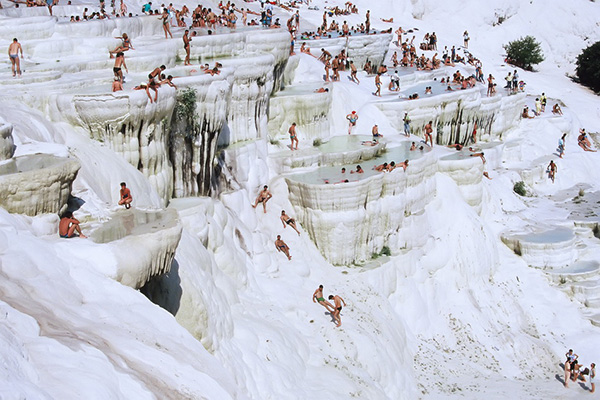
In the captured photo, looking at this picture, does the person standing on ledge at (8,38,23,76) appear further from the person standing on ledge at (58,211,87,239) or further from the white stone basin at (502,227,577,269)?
the white stone basin at (502,227,577,269)

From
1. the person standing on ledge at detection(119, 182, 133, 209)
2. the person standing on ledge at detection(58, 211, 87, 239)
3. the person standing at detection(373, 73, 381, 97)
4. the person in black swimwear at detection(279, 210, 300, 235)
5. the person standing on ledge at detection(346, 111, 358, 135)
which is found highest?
the person standing on ledge at detection(58, 211, 87, 239)

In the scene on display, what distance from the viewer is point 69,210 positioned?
997 centimetres

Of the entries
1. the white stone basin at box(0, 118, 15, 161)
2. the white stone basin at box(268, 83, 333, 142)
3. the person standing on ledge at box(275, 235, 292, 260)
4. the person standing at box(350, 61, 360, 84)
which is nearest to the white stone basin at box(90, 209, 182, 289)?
the white stone basin at box(0, 118, 15, 161)

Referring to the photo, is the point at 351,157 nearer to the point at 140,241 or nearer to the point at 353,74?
the point at 353,74

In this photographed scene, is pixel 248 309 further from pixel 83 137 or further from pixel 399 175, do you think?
pixel 399 175

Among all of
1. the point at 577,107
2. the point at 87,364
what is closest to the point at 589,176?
the point at 577,107

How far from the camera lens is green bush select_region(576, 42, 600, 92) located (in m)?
38.6

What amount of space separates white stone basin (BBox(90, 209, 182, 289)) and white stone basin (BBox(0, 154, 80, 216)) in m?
0.65

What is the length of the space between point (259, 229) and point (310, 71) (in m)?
7.59

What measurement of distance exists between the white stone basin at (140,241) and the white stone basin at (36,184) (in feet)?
2.14

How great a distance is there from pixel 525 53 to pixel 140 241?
1391 inches

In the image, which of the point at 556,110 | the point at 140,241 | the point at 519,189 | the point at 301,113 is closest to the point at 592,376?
the point at 301,113

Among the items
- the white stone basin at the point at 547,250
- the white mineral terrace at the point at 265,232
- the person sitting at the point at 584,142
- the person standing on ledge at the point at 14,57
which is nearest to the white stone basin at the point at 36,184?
the white mineral terrace at the point at 265,232

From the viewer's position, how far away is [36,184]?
8.95m
